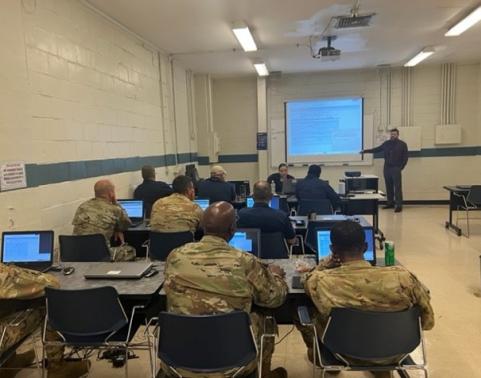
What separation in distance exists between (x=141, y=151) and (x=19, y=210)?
285 centimetres

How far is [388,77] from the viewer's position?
912 cm

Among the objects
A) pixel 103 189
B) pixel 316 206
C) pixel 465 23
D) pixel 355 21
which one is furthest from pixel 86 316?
pixel 465 23

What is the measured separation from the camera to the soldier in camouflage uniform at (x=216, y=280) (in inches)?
74.2

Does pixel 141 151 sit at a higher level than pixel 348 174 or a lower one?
higher

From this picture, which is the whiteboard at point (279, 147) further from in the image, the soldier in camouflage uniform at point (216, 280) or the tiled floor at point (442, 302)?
the soldier in camouflage uniform at point (216, 280)

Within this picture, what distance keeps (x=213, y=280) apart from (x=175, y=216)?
6.76 feet

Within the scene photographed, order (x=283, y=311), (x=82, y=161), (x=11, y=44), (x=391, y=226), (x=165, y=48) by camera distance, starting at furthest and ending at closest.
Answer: (x=391, y=226) → (x=165, y=48) → (x=82, y=161) → (x=11, y=44) → (x=283, y=311)

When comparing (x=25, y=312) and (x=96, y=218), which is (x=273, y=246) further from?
(x=25, y=312)

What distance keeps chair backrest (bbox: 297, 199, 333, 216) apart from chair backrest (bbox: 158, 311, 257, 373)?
3.38m

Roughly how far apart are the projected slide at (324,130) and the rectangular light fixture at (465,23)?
3.24 metres

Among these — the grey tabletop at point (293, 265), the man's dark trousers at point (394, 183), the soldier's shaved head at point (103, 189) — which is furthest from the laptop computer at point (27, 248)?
the man's dark trousers at point (394, 183)

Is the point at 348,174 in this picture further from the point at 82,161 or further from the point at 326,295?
the point at 326,295

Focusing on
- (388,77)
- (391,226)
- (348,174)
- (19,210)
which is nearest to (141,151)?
(19,210)

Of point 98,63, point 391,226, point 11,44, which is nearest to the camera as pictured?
point 11,44
